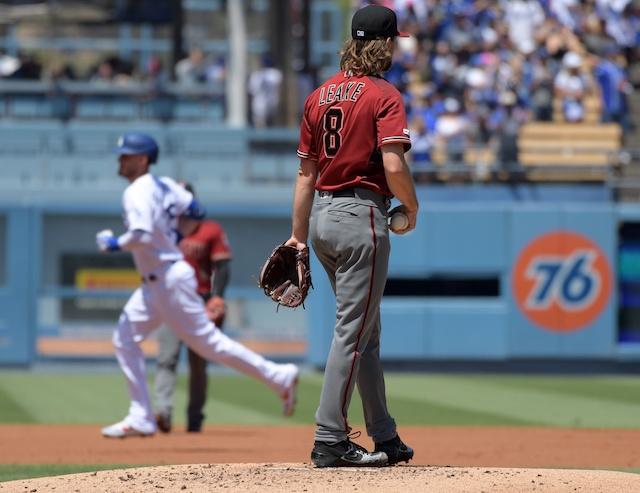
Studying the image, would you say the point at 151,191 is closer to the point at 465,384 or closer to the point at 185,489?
the point at 185,489

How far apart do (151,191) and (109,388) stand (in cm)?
583

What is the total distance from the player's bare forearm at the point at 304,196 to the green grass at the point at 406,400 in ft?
15.1

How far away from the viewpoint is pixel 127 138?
332 inches

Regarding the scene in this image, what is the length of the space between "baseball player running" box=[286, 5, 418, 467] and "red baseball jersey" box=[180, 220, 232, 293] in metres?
3.77

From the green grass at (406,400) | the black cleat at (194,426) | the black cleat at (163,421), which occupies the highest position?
the black cleat at (163,421)

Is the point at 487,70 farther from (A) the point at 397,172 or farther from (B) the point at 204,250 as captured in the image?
(A) the point at 397,172

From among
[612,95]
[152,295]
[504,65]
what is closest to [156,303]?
[152,295]

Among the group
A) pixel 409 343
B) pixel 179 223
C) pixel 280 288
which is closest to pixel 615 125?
pixel 409 343

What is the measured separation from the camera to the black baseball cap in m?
5.60

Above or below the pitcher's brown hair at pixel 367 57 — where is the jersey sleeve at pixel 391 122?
below

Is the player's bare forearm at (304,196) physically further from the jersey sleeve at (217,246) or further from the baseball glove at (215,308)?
the jersey sleeve at (217,246)

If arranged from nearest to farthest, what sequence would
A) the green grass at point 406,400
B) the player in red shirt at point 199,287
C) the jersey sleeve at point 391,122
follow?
the jersey sleeve at point 391,122 < the player in red shirt at point 199,287 < the green grass at point 406,400

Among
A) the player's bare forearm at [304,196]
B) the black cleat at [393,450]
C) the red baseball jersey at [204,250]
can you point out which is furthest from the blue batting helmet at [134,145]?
the black cleat at [393,450]

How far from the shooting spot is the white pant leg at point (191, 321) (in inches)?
327
